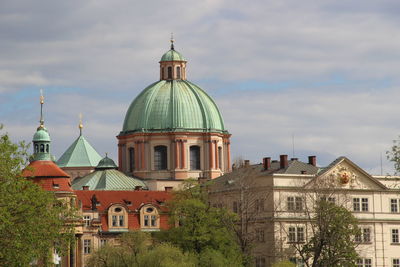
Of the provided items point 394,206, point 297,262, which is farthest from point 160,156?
point 297,262

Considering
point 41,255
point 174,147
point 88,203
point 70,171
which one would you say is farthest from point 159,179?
point 41,255

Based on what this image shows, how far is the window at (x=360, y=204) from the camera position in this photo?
396 ft

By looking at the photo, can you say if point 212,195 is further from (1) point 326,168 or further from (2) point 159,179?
(2) point 159,179

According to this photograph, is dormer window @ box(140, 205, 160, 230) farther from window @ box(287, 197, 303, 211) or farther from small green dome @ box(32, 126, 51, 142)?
window @ box(287, 197, 303, 211)

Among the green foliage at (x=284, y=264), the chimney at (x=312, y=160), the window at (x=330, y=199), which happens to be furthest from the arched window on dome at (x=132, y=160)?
the green foliage at (x=284, y=264)

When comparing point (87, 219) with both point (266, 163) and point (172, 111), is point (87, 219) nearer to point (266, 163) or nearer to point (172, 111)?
point (266, 163)

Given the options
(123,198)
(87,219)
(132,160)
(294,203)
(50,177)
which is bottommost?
(87,219)

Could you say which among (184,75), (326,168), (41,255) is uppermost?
(184,75)

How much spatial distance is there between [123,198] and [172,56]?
2324 cm

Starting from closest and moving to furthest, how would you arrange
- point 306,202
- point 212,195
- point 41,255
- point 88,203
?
1. point 41,255
2. point 306,202
3. point 212,195
4. point 88,203

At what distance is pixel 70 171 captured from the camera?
166 m

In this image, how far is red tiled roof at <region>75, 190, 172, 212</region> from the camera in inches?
5172

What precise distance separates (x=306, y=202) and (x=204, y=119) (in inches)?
1376

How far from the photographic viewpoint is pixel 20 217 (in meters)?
76.4
